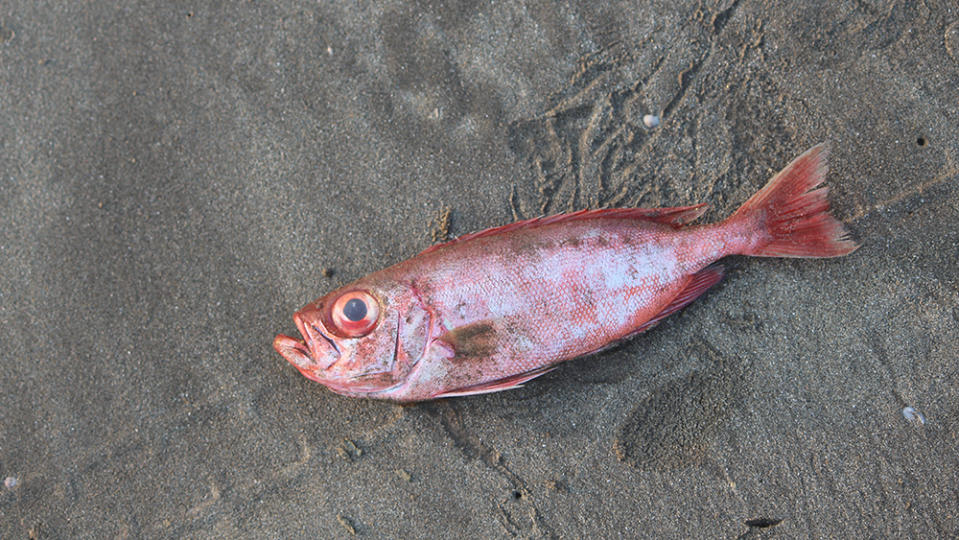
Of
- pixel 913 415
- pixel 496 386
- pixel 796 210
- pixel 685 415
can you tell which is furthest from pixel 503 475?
pixel 913 415

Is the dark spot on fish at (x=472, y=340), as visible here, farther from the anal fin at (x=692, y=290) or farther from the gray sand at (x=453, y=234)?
the anal fin at (x=692, y=290)

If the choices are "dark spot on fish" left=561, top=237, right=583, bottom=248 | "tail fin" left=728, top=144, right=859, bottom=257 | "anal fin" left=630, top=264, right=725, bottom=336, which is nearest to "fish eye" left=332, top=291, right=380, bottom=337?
"dark spot on fish" left=561, top=237, right=583, bottom=248

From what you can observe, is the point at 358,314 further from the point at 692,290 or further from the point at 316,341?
the point at 692,290

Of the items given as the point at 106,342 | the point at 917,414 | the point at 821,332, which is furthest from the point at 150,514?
the point at 917,414

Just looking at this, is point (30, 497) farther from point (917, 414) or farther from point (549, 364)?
point (917, 414)

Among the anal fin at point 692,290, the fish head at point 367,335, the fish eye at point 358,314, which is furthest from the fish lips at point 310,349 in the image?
the anal fin at point 692,290

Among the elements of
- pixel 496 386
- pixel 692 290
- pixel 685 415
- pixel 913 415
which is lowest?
pixel 913 415
